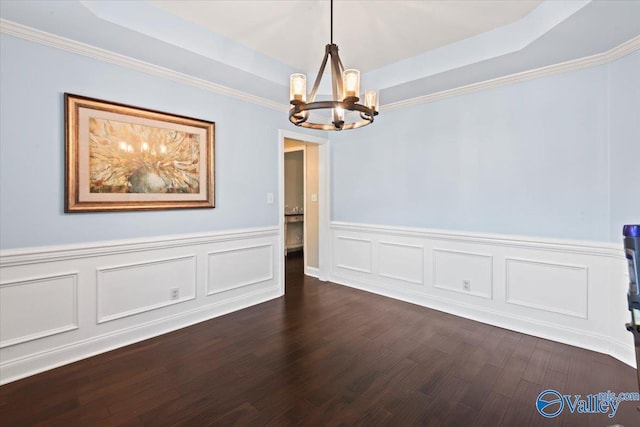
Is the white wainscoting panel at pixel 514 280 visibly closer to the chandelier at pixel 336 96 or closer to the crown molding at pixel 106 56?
the chandelier at pixel 336 96

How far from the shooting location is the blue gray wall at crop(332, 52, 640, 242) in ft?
8.29

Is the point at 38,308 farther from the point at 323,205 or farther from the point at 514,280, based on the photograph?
the point at 514,280

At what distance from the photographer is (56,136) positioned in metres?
2.36

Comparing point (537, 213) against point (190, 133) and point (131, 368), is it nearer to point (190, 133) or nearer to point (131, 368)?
point (190, 133)

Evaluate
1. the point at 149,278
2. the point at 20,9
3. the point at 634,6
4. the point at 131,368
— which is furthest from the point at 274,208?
the point at 634,6

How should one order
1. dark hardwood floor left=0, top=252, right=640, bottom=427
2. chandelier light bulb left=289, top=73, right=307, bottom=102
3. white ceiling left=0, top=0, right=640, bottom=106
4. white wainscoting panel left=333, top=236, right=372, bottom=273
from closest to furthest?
1. dark hardwood floor left=0, top=252, right=640, bottom=427
2. chandelier light bulb left=289, top=73, right=307, bottom=102
3. white ceiling left=0, top=0, right=640, bottom=106
4. white wainscoting panel left=333, top=236, right=372, bottom=273

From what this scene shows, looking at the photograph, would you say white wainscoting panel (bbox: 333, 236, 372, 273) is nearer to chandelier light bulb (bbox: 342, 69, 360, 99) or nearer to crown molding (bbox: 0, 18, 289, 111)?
crown molding (bbox: 0, 18, 289, 111)

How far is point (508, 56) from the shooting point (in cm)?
262

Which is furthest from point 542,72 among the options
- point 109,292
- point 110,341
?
point 110,341

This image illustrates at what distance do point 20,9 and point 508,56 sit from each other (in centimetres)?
359

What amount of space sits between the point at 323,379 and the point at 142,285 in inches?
72.8

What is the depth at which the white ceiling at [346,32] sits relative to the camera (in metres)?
2.14

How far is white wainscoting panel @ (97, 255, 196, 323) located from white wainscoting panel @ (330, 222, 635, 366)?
7.60 ft

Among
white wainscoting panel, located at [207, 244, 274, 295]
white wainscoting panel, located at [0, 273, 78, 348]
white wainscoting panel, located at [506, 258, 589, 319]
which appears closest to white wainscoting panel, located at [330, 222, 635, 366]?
white wainscoting panel, located at [506, 258, 589, 319]
